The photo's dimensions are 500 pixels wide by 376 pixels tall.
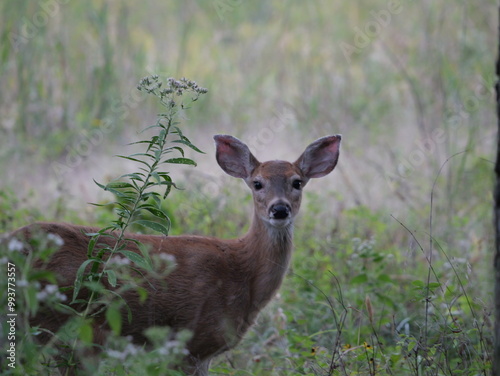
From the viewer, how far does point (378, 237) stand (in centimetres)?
642

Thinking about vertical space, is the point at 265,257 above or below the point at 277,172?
below

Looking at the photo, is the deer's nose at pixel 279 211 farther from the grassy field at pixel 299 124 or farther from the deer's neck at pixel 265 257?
the grassy field at pixel 299 124

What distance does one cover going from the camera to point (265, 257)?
15.9 feet

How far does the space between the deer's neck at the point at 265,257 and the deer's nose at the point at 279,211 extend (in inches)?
5.3

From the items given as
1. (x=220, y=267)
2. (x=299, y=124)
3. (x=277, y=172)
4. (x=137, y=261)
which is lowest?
(x=137, y=261)

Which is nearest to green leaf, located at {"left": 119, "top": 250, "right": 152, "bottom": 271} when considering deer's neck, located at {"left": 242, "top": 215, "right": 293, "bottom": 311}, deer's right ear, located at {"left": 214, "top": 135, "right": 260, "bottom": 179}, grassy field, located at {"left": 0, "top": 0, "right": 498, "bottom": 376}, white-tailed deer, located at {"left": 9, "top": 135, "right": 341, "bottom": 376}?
white-tailed deer, located at {"left": 9, "top": 135, "right": 341, "bottom": 376}

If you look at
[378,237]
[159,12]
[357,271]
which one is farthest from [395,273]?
[159,12]

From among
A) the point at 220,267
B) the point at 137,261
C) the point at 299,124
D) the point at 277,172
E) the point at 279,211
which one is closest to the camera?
the point at 137,261

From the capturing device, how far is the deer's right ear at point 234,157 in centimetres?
526

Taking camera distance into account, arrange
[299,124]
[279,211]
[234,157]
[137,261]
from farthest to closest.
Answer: [299,124]
[234,157]
[279,211]
[137,261]

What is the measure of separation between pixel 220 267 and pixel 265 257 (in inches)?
13.2

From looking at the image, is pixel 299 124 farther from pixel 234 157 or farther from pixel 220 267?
pixel 220 267

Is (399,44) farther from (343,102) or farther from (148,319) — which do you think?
(148,319)

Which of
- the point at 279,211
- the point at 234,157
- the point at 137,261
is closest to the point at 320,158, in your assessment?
the point at 234,157
